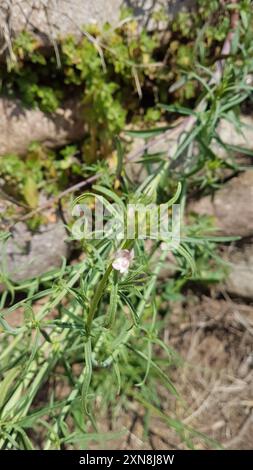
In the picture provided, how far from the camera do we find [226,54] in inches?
80.7

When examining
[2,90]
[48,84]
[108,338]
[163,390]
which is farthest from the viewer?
[163,390]

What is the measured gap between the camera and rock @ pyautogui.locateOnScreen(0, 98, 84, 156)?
210 cm

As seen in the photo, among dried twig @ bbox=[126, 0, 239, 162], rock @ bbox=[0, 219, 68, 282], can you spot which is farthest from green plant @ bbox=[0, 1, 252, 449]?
rock @ bbox=[0, 219, 68, 282]

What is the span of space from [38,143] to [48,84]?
28cm

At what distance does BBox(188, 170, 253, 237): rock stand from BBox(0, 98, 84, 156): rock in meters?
0.75

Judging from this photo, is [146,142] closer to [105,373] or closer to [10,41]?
[10,41]

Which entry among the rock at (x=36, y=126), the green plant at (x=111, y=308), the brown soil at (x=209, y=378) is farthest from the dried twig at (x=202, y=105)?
the brown soil at (x=209, y=378)

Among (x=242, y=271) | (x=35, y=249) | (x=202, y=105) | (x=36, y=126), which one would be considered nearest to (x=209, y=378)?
(x=242, y=271)

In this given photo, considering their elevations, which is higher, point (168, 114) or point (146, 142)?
point (168, 114)

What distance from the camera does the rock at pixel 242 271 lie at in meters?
2.44

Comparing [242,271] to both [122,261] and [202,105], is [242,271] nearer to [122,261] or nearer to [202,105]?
[202,105]

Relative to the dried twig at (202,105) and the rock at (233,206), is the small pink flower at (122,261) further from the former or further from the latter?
the rock at (233,206)

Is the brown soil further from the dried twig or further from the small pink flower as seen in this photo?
the small pink flower

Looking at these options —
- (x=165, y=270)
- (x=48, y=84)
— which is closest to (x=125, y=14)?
(x=48, y=84)
